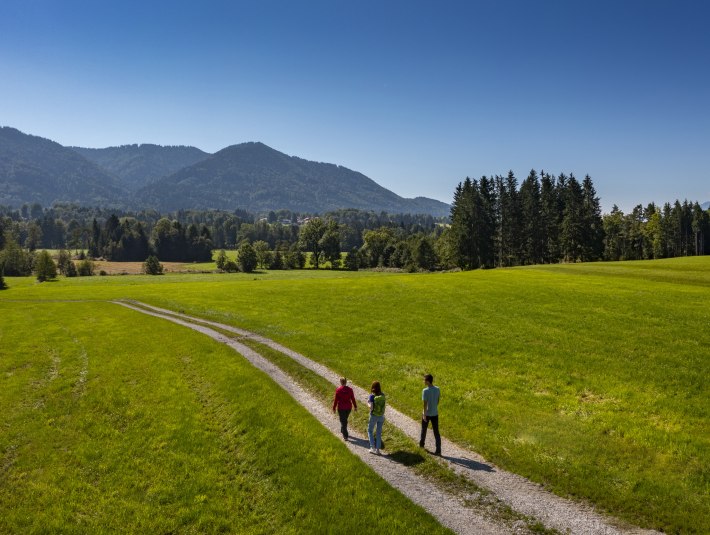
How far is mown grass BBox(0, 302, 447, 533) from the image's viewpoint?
1429 centimetres

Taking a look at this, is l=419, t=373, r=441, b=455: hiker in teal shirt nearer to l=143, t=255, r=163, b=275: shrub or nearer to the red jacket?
the red jacket

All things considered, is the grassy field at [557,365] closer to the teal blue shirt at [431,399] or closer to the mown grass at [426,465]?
the mown grass at [426,465]

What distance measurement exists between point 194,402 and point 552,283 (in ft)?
156

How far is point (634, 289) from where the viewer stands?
48.3 metres

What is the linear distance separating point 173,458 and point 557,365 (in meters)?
Answer: 22.8

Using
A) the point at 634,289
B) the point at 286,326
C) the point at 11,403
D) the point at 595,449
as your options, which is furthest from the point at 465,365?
the point at 634,289

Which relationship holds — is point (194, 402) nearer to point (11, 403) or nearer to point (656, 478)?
point (11, 403)

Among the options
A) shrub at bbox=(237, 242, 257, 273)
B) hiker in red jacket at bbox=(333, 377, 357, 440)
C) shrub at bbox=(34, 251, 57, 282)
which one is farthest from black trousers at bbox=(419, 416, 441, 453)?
shrub at bbox=(237, 242, 257, 273)

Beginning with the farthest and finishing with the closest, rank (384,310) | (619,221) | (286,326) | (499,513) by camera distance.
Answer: (619,221), (384,310), (286,326), (499,513)

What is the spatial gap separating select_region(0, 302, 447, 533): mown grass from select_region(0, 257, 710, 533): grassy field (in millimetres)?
6191

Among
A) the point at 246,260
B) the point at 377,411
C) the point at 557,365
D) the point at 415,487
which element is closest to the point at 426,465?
the point at 415,487

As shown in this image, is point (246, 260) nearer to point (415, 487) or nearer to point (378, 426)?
point (378, 426)

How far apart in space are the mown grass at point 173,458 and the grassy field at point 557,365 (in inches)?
244

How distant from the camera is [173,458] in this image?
18188 mm
